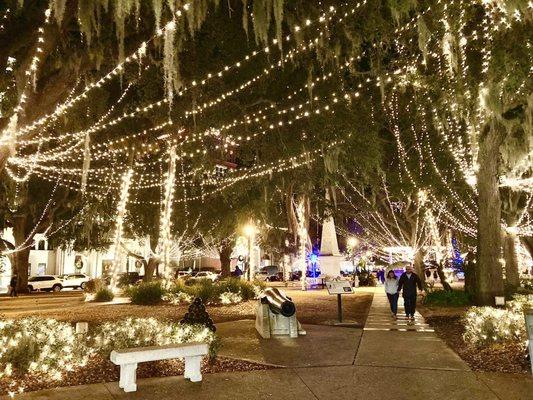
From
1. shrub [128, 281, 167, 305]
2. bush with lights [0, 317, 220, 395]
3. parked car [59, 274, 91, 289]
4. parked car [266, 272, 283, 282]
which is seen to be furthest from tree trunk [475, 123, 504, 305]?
parked car [59, 274, 91, 289]

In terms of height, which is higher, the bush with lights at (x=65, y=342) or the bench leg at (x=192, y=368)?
the bush with lights at (x=65, y=342)

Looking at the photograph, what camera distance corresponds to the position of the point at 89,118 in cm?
1505

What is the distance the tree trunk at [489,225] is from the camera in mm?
14234

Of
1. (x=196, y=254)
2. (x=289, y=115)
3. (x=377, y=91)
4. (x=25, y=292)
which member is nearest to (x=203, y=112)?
(x=289, y=115)

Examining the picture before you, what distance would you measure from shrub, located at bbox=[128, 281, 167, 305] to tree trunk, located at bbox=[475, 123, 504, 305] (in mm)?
11405

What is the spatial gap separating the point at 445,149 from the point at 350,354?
46.3 feet

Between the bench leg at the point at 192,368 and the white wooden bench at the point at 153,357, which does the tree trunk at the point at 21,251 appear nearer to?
the white wooden bench at the point at 153,357

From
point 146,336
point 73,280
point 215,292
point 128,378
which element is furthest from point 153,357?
point 73,280

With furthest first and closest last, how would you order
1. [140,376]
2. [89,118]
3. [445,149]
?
[445,149] → [89,118] → [140,376]

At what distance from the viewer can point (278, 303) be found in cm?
1005

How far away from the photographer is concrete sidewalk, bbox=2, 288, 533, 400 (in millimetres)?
5895

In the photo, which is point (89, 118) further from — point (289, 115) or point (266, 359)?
point (266, 359)

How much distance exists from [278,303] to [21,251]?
26.6 metres

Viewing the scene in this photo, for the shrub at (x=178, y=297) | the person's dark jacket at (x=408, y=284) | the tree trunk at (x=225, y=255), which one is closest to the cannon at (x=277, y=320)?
the person's dark jacket at (x=408, y=284)
